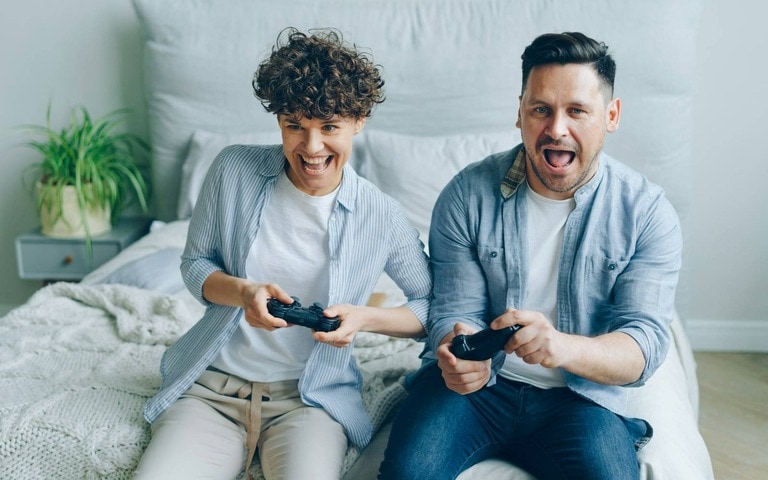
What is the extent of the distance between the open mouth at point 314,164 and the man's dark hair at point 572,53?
43cm

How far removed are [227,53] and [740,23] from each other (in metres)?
1.77

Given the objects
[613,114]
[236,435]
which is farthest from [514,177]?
[236,435]

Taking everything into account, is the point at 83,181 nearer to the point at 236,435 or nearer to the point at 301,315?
the point at 236,435

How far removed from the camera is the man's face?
1.46 m

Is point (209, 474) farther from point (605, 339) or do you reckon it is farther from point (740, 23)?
point (740, 23)

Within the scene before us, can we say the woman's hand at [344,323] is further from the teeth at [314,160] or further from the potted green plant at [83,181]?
the potted green plant at [83,181]

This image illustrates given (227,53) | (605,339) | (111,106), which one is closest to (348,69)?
(605,339)

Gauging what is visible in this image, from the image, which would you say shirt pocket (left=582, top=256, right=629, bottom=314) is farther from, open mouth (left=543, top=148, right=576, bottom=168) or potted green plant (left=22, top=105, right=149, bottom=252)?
potted green plant (left=22, top=105, right=149, bottom=252)

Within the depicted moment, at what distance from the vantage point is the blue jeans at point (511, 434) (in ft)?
4.51

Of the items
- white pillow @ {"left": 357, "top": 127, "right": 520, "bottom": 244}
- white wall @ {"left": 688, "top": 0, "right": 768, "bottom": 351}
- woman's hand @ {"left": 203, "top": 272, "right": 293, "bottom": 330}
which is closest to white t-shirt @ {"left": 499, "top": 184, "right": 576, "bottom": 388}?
woman's hand @ {"left": 203, "top": 272, "right": 293, "bottom": 330}

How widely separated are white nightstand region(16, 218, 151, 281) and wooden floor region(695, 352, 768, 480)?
204cm

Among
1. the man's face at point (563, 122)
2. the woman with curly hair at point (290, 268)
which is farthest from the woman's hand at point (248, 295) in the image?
the man's face at point (563, 122)

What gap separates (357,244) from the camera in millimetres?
1527

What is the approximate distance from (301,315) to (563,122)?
0.58 m
